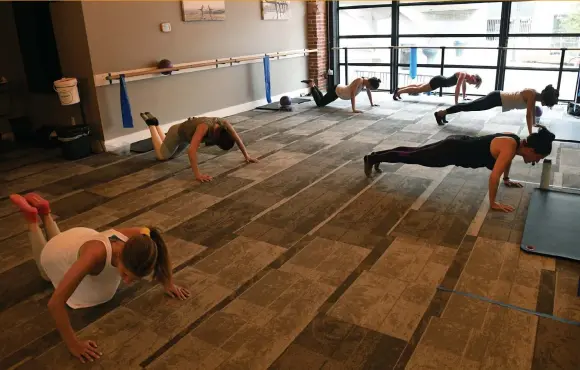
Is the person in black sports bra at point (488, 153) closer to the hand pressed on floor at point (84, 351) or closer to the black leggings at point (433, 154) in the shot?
the black leggings at point (433, 154)

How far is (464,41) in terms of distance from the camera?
27.7 feet

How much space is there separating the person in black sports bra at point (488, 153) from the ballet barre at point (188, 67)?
3366 millimetres

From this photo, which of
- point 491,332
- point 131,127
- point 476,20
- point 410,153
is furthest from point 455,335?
point 476,20

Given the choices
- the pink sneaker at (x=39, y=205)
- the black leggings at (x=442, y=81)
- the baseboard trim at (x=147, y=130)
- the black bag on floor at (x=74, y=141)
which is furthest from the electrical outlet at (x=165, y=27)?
the pink sneaker at (x=39, y=205)

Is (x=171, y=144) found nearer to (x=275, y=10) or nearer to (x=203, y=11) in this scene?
(x=203, y=11)

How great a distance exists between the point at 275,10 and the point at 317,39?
4.20 feet

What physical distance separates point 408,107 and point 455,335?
19.5 feet

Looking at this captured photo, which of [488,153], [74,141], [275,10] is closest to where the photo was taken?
[488,153]

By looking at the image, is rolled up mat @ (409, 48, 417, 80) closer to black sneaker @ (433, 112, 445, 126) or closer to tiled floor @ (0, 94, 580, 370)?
black sneaker @ (433, 112, 445, 126)

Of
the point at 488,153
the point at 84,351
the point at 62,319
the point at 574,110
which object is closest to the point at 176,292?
the point at 84,351

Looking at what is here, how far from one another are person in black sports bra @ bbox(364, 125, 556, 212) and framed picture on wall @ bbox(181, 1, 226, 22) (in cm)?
386

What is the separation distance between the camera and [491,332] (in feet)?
7.44

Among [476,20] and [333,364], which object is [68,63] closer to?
[333,364]

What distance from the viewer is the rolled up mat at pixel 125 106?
5.71 metres
